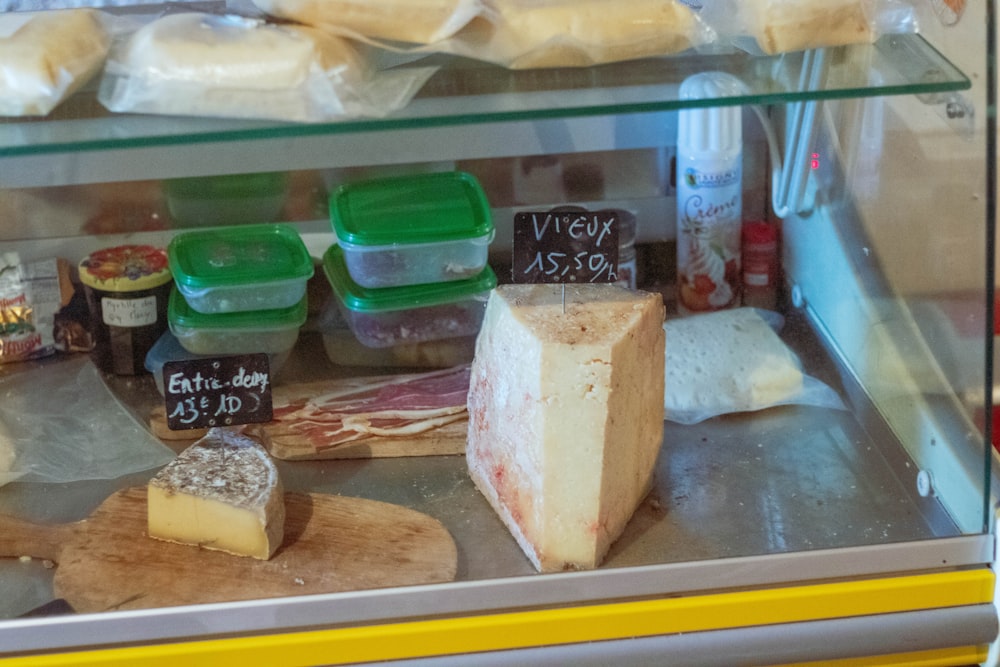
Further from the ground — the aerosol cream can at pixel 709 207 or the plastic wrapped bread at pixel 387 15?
the plastic wrapped bread at pixel 387 15

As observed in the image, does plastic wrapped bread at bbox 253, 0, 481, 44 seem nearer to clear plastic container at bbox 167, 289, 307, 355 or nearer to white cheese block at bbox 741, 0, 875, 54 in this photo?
white cheese block at bbox 741, 0, 875, 54

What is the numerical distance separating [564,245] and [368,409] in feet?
1.33

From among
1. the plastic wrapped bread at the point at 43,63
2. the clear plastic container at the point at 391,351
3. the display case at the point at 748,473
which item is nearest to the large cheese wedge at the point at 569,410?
the display case at the point at 748,473

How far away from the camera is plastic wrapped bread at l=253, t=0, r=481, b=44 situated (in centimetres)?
111

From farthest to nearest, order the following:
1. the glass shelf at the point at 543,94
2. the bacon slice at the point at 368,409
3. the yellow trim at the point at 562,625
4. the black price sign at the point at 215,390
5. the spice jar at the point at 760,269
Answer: the spice jar at the point at 760,269 → the bacon slice at the point at 368,409 → the black price sign at the point at 215,390 → the yellow trim at the point at 562,625 → the glass shelf at the point at 543,94

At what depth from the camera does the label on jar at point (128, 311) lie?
1.56m

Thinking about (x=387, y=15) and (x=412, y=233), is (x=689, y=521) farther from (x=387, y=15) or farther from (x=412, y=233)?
(x=387, y=15)

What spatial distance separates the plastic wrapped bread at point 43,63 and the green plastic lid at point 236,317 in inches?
17.9

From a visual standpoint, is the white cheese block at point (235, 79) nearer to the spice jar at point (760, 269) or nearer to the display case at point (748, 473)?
the display case at point (748, 473)

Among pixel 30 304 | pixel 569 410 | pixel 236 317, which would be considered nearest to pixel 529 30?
pixel 569 410

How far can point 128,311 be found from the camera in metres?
1.56

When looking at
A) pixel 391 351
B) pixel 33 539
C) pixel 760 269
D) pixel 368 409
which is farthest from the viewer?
pixel 760 269

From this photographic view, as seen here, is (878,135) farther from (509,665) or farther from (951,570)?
(509,665)

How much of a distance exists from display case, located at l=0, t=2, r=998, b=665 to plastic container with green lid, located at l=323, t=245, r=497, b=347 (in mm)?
71
